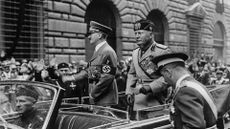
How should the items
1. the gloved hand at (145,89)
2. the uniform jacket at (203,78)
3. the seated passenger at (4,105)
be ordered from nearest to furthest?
the seated passenger at (4,105)
the gloved hand at (145,89)
the uniform jacket at (203,78)

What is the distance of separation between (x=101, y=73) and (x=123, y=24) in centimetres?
978

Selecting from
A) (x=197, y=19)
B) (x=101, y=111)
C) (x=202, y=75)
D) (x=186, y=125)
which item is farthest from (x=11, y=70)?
(x=197, y=19)

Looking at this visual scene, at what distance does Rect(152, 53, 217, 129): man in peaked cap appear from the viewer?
2260 mm

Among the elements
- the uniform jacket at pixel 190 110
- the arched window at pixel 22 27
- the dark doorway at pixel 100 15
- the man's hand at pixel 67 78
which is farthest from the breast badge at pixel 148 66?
the dark doorway at pixel 100 15

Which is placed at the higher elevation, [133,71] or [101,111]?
[133,71]

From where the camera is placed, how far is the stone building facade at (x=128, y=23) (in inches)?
420

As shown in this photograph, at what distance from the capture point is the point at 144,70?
13.0ft

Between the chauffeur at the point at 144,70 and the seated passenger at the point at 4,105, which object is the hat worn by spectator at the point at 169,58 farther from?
the seated passenger at the point at 4,105

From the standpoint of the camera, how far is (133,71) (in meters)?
4.19

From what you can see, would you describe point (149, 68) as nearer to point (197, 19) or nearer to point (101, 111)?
point (101, 111)

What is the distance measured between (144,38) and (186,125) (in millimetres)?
1823

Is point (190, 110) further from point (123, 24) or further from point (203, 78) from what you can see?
point (123, 24)

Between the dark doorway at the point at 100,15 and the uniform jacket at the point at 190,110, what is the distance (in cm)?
1015

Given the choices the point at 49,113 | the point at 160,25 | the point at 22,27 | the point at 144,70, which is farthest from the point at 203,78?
the point at 49,113
